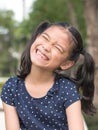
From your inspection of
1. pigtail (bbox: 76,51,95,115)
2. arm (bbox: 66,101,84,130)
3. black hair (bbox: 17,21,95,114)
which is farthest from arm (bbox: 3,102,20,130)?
pigtail (bbox: 76,51,95,115)

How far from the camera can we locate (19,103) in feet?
8.38

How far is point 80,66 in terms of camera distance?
2.64 meters

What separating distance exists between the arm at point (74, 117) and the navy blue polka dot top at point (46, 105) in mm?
28

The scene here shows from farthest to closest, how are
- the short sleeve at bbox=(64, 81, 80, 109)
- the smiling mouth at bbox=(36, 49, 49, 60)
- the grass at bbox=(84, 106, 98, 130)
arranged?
1. the grass at bbox=(84, 106, 98, 130)
2. the short sleeve at bbox=(64, 81, 80, 109)
3. the smiling mouth at bbox=(36, 49, 49, 60)

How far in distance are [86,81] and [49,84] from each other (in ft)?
0.72

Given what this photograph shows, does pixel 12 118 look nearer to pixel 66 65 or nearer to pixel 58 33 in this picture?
pixel 66 65

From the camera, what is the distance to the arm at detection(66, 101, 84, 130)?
8.12ft

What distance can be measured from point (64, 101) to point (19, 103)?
25cm

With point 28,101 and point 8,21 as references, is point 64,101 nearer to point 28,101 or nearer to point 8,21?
point 28,101

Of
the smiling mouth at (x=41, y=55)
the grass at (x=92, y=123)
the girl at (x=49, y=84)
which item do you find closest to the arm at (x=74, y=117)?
the girl at (x=49, y=84)

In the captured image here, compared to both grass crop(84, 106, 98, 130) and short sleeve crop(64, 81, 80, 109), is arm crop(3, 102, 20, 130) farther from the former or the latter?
grass crop(84, 106, 98, 130)

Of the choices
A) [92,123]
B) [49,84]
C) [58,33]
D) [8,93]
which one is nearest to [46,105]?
[49,84]

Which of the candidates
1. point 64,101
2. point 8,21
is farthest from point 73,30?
point 8,21

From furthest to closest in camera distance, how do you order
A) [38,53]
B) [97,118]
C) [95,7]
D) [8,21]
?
[8,21] → [95,7] → [97,118] → [38,53]
